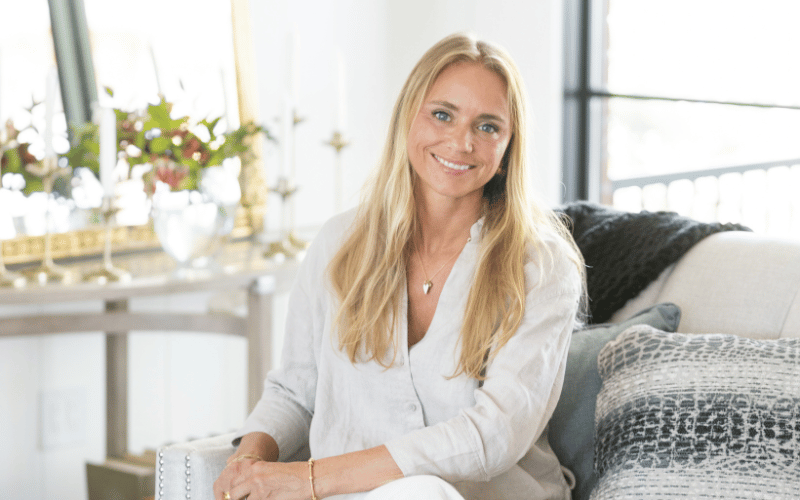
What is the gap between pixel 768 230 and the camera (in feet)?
8.65

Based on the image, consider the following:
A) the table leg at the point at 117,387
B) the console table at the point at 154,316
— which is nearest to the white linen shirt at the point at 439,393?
the console table at the point at 154,316

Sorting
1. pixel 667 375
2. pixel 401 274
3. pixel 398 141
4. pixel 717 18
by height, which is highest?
pixel 717 18

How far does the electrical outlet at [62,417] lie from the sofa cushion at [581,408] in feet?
5.02

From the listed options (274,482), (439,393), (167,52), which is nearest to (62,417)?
(167,52)

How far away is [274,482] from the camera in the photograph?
3.86ft

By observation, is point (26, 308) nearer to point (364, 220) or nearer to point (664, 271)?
point (364, 220)

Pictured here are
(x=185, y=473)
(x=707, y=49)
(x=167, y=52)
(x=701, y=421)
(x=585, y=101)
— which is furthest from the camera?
(x=585, y=101)

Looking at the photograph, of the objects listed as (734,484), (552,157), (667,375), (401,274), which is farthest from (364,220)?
Result: (552,157)

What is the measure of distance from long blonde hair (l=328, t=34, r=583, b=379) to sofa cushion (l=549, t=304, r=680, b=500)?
156 mm

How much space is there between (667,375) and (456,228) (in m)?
0.42

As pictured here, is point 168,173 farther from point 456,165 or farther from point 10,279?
point 456,165

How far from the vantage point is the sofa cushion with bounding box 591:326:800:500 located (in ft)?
3.57

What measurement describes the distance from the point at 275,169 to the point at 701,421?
1.86 metres

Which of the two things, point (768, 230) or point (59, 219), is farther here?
point (768, 230)
